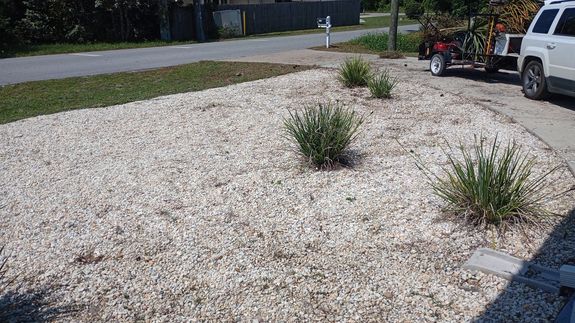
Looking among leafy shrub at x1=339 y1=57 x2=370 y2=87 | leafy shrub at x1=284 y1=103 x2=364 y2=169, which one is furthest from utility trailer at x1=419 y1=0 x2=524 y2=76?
leafy shrub at x1=284 y1=103 x2=364 y2=169

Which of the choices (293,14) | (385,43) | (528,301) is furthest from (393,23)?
(293,14)

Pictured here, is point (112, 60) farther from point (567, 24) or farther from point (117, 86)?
point (567, 24)

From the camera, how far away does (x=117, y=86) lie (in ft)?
41.3

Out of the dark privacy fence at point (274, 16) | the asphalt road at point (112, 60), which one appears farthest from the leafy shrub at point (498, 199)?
the dark privacy fence at point (274, 16)

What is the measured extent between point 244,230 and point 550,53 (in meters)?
6.83

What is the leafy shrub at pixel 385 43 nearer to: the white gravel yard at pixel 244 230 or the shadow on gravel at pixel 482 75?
the shadow on gravel at pixel 482 75

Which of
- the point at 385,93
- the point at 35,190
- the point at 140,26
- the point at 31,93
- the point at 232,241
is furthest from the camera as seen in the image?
the point at 140,26

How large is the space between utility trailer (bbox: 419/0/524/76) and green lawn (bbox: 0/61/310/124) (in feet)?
12.6

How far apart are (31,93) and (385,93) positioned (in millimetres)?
8035

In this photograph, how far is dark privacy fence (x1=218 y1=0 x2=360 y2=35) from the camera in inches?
1307

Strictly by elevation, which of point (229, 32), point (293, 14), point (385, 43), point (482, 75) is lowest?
point (482, 75)

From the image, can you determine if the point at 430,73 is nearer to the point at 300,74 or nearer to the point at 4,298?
the point at 300,74

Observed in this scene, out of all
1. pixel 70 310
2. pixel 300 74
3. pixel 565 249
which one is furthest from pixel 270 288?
pixel 300 74

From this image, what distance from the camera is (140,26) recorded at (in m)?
27.3
